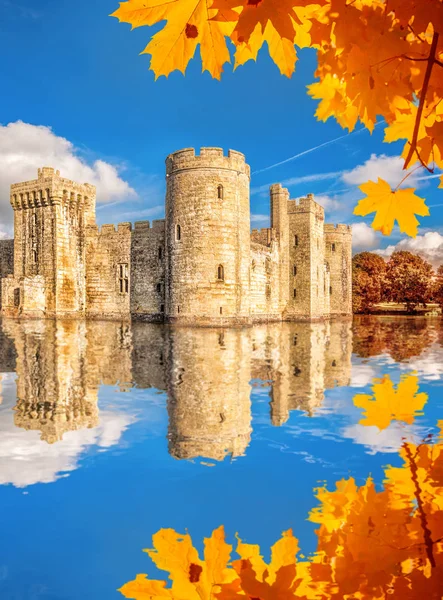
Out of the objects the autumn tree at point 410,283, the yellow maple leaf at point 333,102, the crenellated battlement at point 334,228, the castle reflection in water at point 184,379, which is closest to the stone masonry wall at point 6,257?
the castle reflection in water at point 184,379

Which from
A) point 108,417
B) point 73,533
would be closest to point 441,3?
point 73,533

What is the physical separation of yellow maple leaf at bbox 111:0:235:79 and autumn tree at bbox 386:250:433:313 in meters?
43.7

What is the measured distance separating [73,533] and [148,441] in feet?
6.29

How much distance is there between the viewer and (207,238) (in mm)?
20750

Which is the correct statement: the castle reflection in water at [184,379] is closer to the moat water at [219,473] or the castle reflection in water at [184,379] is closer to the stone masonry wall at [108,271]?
the moat water at [219,473]

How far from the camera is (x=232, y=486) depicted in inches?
137

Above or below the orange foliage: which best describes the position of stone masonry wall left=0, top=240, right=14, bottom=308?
above

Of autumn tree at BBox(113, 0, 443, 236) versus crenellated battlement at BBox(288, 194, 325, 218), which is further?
crenellated battlement at BBox(288, 194, 325, 218)

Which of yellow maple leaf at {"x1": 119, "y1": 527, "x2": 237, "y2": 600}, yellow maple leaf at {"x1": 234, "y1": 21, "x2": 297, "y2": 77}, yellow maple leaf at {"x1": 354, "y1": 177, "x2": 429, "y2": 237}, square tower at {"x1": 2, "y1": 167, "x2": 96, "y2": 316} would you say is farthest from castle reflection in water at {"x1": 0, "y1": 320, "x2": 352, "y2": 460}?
square tower at {"x1": 2, "y1": 167, "x2": 96, "y2": 316}

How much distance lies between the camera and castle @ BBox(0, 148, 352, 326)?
20.8 m

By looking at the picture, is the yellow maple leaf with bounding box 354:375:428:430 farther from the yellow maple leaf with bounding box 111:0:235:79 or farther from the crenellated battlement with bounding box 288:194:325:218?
the crenellated battlement with bounding box 288:194:325:218

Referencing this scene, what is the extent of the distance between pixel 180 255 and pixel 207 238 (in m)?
1.49

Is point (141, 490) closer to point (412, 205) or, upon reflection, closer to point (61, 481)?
point (61, 481)

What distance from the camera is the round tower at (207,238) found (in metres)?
20.7
